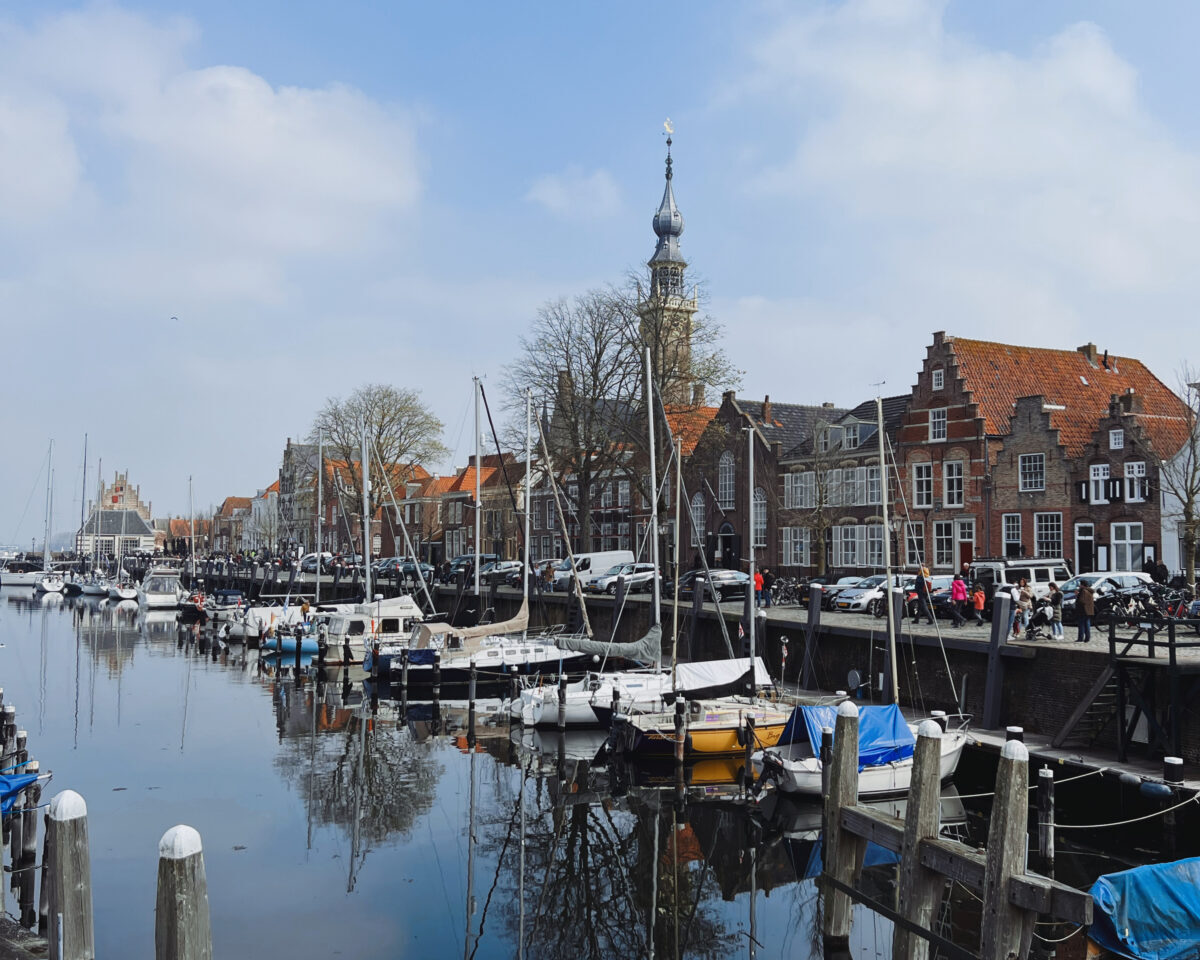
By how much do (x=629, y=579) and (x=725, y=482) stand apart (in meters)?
16.0

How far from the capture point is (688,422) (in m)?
56.4

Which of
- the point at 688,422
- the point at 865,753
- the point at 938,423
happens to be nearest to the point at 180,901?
the point at 865,753

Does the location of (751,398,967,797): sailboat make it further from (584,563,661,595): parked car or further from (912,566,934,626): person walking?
(584,563,661,595): parked car

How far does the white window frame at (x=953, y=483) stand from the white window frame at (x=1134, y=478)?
23.8 ft

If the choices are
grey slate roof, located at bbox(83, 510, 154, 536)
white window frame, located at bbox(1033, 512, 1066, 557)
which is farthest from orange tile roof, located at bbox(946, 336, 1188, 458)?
grey slate roof, located at bbox(83, 510, 154, 536)

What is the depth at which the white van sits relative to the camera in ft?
169

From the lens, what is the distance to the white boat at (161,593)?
7994cm

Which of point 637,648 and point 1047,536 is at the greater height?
point 1047,536

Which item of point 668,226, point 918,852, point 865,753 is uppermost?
point 668,226

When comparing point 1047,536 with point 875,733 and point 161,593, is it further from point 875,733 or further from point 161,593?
point 161,593

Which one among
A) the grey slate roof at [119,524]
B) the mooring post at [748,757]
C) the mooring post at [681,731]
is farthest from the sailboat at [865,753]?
the grey slate roof at [119,524]

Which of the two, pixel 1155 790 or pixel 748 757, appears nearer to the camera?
pixel 1155 790

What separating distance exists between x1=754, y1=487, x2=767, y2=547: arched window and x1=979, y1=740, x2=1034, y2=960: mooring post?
155 ft

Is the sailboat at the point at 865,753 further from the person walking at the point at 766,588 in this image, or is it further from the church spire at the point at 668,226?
the church spire at the point at 668,226
